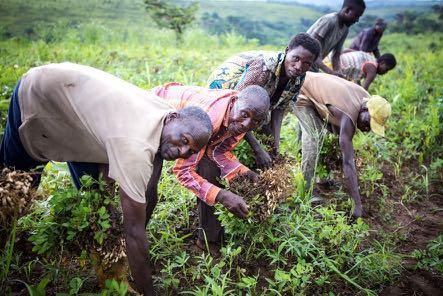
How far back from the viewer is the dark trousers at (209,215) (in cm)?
273

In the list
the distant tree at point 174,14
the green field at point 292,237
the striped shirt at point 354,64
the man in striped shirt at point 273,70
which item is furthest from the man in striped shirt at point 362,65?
the distant tree at point 174,14

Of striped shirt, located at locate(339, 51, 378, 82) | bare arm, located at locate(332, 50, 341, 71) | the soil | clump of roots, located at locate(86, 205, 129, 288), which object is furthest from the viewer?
striped shirt, located at locate(339, 51, 378, 82)

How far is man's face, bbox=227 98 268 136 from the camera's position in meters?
2.46

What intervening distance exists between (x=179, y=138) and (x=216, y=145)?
2.37ft

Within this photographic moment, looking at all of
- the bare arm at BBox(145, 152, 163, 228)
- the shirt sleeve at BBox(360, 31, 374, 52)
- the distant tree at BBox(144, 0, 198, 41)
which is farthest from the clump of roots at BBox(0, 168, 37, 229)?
the distant tree at BBox(144, 0, 198, 41)

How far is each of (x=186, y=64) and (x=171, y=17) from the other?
11.9 feet

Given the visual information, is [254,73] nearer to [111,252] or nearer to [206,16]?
[111,252]

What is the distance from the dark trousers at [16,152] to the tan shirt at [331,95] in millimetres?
2198

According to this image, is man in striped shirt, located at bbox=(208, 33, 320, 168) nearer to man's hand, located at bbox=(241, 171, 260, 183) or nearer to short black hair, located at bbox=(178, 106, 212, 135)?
man's hand, located at bbox=(241, 171, 260, 183)

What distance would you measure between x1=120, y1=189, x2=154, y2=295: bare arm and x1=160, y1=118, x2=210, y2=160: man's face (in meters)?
0.32

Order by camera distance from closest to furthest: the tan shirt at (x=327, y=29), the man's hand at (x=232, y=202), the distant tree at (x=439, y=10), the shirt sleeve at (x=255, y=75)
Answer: the man's hand at (x=232, y=202) < the shirt sleeve at (x=255, y=75) < the tan shirt at (x=327, y=29) < the distant tree at (x=439, y=10)

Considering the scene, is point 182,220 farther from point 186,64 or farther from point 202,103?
point 186,64

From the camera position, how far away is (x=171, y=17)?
10.3 metres

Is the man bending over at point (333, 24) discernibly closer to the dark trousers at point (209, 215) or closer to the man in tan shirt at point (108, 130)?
the dark trousers at point (209, 215)
